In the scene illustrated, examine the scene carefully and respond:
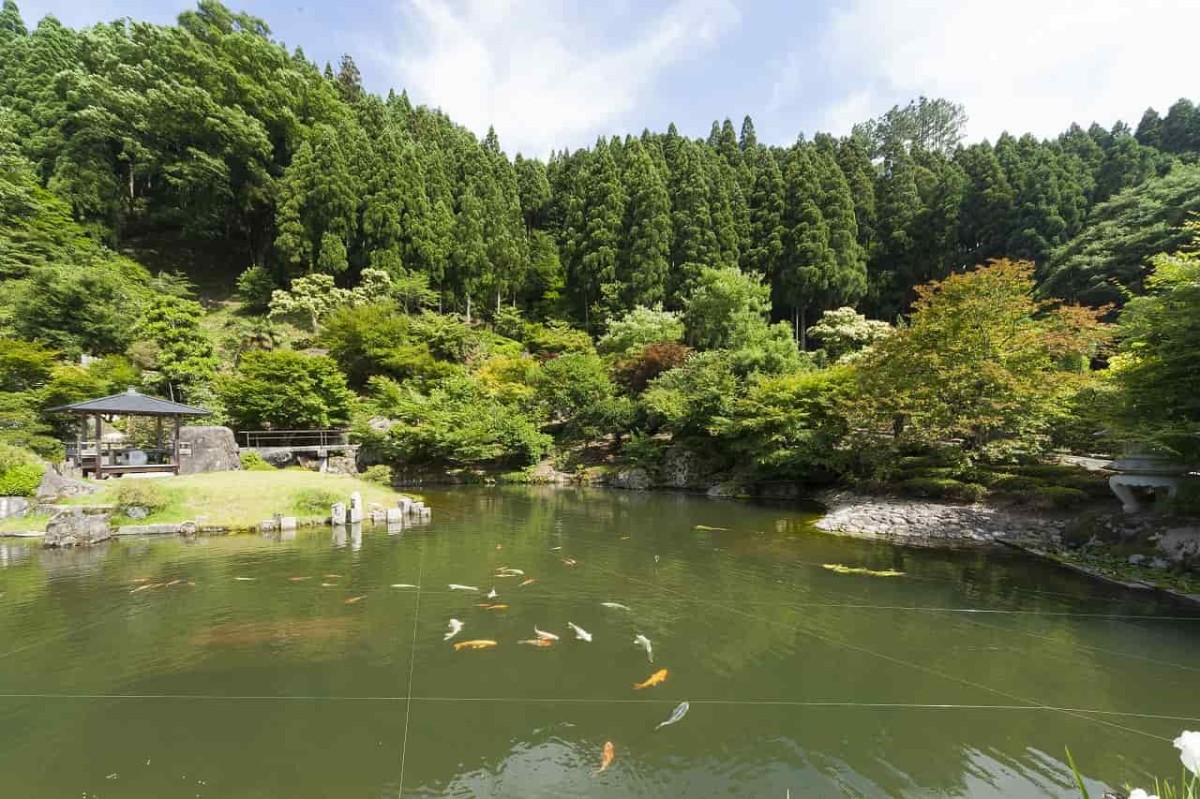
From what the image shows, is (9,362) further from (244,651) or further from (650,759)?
(650,759)

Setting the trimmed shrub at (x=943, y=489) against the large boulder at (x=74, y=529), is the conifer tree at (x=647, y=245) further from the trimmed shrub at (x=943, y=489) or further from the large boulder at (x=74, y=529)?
the large boulder at (x=74, y=529)

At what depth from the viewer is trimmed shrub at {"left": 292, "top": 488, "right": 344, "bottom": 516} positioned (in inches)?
441

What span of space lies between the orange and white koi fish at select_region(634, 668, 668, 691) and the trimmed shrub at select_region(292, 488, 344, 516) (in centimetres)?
922

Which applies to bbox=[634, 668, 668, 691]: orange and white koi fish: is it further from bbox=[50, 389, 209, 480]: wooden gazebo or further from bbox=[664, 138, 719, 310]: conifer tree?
bbox=[664, 138, 719, 310]: conifer tree

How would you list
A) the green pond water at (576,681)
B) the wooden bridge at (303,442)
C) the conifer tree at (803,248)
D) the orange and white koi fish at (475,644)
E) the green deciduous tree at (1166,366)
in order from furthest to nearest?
the conifer tree at (803,248) < the wooden bridge at (303,442) < the green deciduous tree at (1166,366) < the orange and white koi fish at (475,644) < the green pond water at (576,681)

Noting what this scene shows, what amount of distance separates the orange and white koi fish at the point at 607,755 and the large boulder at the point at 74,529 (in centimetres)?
1016

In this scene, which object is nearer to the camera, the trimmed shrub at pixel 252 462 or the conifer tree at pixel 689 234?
the trimmed shrub at pixel 252 462

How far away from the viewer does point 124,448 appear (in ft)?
49.1

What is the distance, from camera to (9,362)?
14258mm

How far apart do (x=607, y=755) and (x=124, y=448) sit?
1783cm

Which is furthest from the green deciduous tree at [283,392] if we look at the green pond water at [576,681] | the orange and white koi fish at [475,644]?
the orange and white koi fish at [475,644]

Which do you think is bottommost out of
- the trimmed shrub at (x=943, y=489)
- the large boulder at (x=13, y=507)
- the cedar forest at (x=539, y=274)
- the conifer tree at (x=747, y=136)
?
the trimmed shrub at (x=943, y=489)

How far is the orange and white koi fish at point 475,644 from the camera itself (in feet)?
16.4

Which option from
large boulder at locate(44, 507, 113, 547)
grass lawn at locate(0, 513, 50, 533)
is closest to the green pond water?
large boulder at locate(44, 507, 113, 547)
